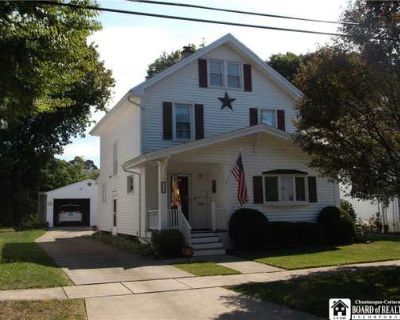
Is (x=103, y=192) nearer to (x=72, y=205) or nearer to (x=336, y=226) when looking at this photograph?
(x=336, y=226)

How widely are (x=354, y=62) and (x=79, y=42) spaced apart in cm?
624

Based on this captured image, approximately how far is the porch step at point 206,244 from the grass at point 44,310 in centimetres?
831

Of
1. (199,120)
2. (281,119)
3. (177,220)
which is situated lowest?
(177,220)

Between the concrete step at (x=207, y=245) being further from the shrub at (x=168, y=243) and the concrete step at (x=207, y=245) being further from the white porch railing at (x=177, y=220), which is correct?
the shrub at (x=168, y=243)

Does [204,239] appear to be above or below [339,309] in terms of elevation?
above

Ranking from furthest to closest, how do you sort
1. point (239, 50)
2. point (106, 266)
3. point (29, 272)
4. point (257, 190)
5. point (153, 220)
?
1. point (239, 50)
2. point (257, 190)
3. point (153, 220)
4. point (106, 266)
5. point (29, 272)

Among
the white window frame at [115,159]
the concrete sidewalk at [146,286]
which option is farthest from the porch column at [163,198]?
the white window frame at [115,159]

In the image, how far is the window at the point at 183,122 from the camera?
73.0 ft

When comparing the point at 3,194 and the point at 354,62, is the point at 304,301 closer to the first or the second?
the point at 354,62

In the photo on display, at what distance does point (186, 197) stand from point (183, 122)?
3.21 metres

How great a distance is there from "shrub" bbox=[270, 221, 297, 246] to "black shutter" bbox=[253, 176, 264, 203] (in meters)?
1.08

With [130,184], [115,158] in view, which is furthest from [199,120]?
[115,158]

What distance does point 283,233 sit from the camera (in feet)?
65.6

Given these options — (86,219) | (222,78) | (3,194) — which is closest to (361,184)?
(222,78)
